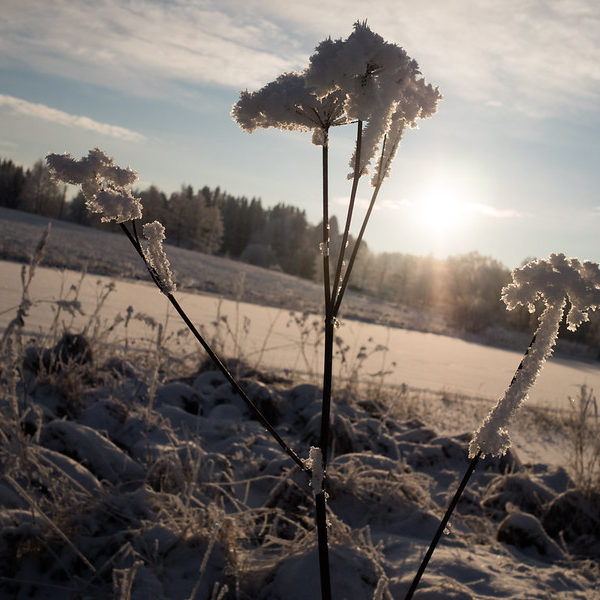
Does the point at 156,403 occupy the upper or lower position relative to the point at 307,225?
lower

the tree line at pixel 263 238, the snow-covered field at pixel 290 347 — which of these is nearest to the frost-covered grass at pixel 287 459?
the snow-covered field at pixel 290 347

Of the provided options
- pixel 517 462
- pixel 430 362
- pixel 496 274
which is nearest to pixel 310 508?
pixel 517 462

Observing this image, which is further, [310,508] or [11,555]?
[310,508]

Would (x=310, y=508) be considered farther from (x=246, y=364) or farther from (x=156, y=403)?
(x=246, y=364)

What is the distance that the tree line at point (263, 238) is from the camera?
3906 centimetres

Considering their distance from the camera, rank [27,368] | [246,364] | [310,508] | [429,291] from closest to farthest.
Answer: [310,508] < [27,368] < [246,364] < [429,291]

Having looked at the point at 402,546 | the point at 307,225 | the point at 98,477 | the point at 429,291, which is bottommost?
the point at 98,477

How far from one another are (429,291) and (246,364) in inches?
2248

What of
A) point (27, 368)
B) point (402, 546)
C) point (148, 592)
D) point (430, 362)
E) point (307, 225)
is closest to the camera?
point (148, 592)

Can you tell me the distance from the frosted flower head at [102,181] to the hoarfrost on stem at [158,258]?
66mm

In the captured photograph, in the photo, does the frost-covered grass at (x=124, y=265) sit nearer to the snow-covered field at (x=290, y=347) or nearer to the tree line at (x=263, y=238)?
the snow-covered field at (x=290, y=347)

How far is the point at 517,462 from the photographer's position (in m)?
4.22

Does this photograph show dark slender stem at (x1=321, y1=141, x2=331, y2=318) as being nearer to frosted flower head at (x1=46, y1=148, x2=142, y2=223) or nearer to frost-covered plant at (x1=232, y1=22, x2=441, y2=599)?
frost-covered plant at (x1=232, y1=22, x2=441, y2=599)

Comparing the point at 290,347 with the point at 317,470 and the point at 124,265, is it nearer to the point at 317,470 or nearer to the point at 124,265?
the point at 317,470
